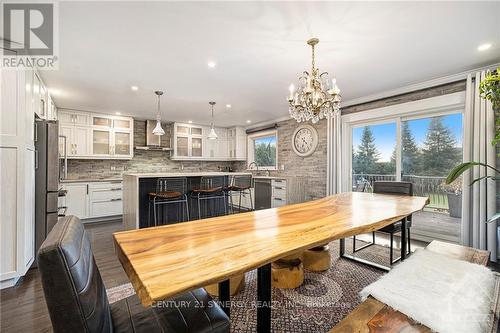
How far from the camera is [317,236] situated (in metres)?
1.22

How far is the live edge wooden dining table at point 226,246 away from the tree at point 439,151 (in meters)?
2.32

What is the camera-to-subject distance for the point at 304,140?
16.6ft

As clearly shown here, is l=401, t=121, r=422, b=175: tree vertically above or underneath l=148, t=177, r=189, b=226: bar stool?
above

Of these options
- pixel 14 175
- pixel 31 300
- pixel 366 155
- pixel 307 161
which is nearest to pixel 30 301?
pixel 31 300

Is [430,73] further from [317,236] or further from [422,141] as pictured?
[317,236]

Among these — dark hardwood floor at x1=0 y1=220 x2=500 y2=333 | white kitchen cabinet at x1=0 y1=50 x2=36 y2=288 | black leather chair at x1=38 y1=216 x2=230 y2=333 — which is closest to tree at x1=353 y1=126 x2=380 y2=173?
dark hardwood floor at x1=0 y1=220 x2=500 y2=333

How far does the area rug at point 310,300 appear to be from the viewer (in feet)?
5.41

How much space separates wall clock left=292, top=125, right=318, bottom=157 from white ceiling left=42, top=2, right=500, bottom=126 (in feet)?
3.90

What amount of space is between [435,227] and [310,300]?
9.55 ft

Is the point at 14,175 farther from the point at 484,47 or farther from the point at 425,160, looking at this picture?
the point at 425,160

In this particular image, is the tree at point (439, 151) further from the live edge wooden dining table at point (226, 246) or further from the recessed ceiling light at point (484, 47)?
the live edge wooden dining table at point (226, 246)

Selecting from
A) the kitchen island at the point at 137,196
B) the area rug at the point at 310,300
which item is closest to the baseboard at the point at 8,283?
the area rug at the point at 310,300

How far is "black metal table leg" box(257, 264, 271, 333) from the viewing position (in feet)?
3.74

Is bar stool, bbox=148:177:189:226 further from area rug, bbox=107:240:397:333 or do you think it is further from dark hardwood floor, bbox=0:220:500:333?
area rug, bbox=107:240:397:333
